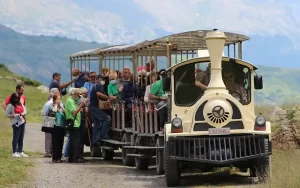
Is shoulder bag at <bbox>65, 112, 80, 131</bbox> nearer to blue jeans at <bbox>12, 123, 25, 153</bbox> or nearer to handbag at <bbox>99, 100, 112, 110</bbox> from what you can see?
handbag at <bbox>99, 100, 112, 110</bbox>

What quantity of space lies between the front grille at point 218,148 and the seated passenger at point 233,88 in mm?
1214

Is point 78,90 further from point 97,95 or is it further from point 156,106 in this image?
point 156,106

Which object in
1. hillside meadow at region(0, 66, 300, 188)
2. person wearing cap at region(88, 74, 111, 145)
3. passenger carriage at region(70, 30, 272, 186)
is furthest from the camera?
person wearing cap at region(88, 74, 111, 145)

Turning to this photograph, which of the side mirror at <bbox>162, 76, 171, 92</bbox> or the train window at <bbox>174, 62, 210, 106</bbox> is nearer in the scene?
the train window at <bbox>174, 62, 210, 106</bbox>

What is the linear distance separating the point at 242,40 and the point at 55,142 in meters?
5.63

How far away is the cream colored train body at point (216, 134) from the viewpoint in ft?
53.0

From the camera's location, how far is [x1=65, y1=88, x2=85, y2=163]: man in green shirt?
70.6 feet

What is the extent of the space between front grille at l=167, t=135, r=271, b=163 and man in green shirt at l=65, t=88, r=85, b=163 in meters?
5.69

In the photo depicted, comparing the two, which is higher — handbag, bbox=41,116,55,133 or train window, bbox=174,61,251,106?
train window, bbox=174,61,251,106

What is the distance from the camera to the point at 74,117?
21.6 meters

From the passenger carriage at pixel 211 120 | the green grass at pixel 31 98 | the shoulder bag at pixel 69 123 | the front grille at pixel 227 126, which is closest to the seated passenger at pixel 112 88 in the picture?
the shoulder bag at pixel 69 123

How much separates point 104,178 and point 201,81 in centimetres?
299

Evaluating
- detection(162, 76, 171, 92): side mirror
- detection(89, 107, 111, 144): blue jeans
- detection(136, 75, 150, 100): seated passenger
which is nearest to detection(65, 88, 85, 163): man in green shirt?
detection(89, 107, 111, 144): blue jeans

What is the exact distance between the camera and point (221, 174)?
18.5 metres
